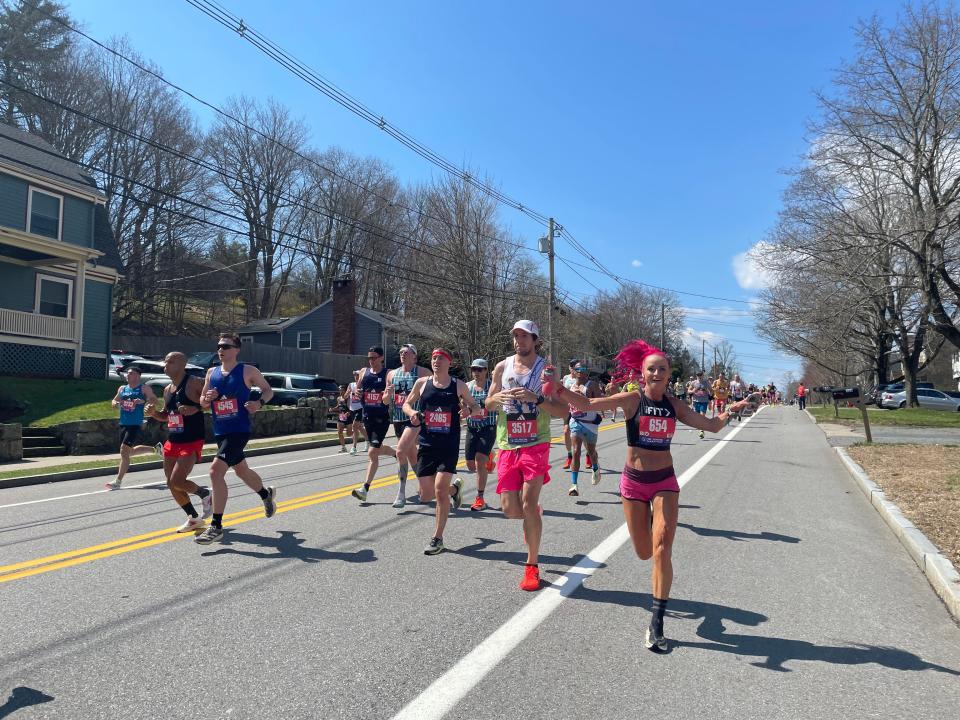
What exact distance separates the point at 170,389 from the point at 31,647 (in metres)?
3.47

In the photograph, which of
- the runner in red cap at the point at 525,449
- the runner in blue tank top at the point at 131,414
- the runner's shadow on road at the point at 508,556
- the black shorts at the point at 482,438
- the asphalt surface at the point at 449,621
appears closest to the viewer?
the asphalt surface at the point at 449,621

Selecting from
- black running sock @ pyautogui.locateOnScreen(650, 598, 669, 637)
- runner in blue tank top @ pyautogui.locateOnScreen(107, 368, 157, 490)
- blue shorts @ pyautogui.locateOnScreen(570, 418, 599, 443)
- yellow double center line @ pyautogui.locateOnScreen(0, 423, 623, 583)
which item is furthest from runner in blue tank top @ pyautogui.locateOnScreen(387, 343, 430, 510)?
black running sock @ pyautogui.locateOnScreen(650, 598, 669, 637)

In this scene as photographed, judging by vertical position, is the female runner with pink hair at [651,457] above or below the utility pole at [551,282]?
below

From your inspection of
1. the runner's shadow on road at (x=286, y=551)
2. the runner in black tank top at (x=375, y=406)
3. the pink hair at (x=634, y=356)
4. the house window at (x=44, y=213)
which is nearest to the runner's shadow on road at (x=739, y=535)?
the pink hair at (x=634, y=356)

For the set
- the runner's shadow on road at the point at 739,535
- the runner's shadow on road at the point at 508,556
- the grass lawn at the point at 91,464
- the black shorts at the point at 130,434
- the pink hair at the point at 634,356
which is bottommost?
the grass lawn at the point at 91,464

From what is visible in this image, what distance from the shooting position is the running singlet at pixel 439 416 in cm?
684

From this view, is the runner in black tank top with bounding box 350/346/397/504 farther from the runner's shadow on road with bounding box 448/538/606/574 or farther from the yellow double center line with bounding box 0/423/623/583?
the runner's shadow on road with bounding box 448/538/606/574

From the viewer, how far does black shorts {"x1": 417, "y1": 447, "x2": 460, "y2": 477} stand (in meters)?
6.75

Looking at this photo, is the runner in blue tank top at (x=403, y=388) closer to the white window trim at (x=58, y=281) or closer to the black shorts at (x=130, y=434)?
the black shorts at (x=130, y=434)

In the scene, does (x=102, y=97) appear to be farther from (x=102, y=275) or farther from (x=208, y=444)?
(x=208, y=444)

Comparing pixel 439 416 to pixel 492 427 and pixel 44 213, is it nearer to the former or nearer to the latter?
pixel 492 427

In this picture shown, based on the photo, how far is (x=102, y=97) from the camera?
4006 cm

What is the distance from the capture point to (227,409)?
267 inches

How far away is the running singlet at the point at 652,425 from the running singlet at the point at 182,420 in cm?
442
